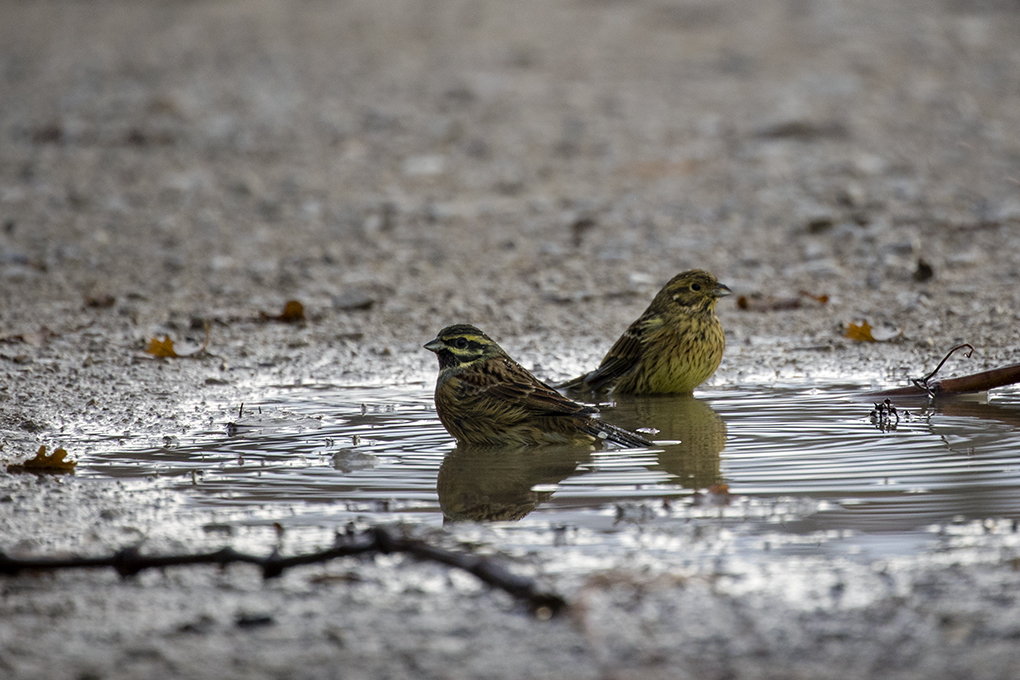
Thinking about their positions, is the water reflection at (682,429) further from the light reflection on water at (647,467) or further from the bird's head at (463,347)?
the bird's head at (463,347)

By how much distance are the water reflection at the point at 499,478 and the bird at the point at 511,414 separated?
0.23ft

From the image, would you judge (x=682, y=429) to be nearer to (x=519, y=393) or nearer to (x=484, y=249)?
(x=519, y=393)

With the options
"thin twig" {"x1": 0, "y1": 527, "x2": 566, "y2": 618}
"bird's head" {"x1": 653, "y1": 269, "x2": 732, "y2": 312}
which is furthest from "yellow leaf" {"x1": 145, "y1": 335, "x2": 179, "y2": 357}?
"thin twig" {"x1": 0, "y1": 527, "x2": 566, "y2": 618}

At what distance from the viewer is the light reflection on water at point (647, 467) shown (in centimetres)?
507

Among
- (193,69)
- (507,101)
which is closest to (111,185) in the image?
(507,101)

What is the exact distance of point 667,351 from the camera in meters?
7.63

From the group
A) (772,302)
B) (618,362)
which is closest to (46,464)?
(618,362)

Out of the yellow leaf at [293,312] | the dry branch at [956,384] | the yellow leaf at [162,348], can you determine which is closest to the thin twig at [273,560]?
the dry branch at [956,384]

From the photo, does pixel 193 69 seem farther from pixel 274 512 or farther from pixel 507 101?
pixel 274 512

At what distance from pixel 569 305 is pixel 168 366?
328 centimetres

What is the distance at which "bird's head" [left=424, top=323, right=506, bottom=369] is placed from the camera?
6922mm

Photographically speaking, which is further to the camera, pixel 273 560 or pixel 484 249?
pixel 484 249

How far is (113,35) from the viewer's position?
25.8 meters

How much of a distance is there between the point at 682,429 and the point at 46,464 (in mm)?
3327
